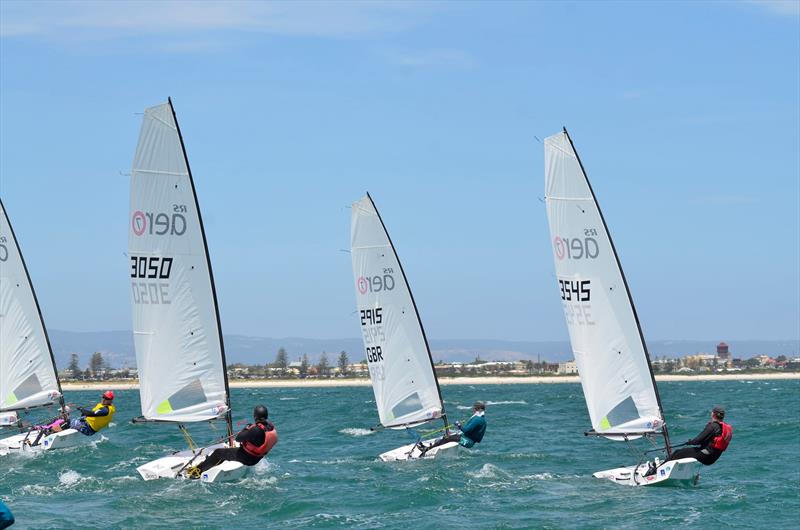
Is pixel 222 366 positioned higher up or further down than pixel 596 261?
further down

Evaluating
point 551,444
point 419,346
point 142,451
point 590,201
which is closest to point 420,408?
point 419,346

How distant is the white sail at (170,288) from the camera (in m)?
25.3

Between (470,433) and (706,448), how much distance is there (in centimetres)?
776

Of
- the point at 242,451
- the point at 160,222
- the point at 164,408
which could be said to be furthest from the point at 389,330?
the point at 242,451

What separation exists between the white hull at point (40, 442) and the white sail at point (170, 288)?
24.4ft

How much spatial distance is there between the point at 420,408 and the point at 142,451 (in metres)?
8.21

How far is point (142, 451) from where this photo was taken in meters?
33.8

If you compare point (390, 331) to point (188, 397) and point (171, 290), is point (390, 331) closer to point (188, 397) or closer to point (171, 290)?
point (188, 397)

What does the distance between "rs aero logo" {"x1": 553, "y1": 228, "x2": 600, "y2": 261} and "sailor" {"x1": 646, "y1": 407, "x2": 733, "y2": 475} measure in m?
4.26

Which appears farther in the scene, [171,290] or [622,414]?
[171,290]

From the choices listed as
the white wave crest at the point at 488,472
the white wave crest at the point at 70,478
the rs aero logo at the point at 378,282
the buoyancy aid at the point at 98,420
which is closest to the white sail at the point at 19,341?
the buoyancy aid at the point at 98,420

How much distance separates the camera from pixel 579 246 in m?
24.9

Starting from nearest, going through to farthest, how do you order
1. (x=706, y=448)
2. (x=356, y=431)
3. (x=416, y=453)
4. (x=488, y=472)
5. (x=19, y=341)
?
(x=706, y=448) → (x=488, y=472) → (x=416, y=453) → (x=19, y=341) → (x=356, y=431)

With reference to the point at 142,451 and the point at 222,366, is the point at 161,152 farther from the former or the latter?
the point at 142,451
